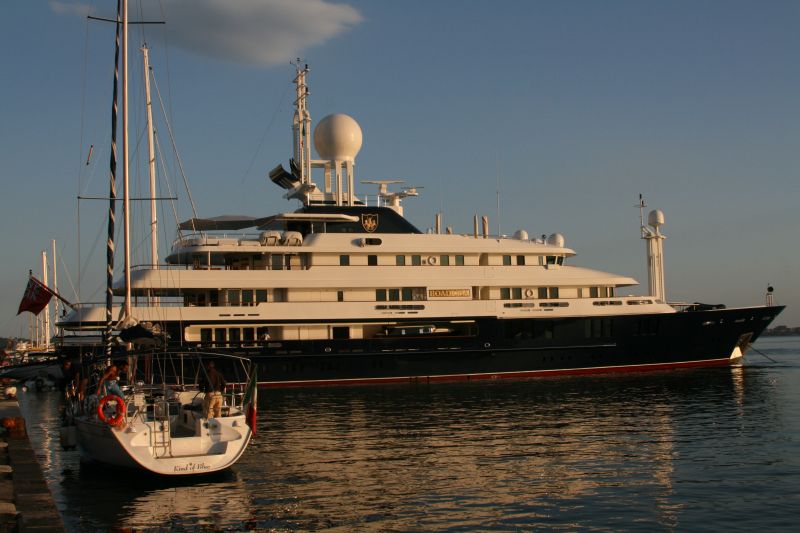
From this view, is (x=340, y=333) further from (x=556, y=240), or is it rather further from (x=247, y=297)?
(x=556, y=240)

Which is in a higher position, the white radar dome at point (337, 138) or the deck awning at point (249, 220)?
the white radar dome at point (337, 138)

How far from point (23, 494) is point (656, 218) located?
1333 inches

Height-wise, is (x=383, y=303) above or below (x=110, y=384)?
above

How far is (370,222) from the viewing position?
35.0m

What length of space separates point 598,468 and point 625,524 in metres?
3.90

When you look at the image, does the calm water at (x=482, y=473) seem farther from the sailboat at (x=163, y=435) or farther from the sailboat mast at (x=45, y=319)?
the sailboat mast at (x=45, y=319)

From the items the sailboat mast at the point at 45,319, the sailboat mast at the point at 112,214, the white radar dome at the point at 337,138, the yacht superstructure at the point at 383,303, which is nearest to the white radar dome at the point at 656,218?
the yacht superstructure at the point at 383,303

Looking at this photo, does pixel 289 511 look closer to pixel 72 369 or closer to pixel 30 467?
pixel 30 467

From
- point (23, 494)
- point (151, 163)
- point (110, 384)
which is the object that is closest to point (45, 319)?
point (151, 163)

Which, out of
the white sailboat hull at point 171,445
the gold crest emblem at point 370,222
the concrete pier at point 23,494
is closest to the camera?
the concrete pier at point 23,494

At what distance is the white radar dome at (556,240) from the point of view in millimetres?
38250

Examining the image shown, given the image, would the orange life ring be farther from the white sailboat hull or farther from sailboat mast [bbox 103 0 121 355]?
sailboat mast [bbox 103 0 121 355]

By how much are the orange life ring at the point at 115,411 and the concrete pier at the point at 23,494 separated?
4.44 feet

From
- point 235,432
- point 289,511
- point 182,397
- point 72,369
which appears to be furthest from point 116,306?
point 289,511
